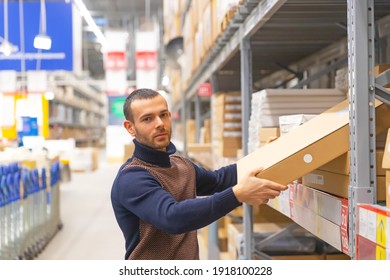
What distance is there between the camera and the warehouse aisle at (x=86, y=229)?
5.85 meters

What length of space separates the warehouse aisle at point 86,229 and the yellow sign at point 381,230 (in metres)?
2.46

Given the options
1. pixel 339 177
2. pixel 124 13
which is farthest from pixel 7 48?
pixel 124 13

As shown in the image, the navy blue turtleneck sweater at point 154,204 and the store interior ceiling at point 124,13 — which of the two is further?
the store interior ceiling at point 124,13

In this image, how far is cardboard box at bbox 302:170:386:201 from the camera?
1794 mm

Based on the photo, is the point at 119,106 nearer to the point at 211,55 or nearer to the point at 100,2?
the point at 100,2

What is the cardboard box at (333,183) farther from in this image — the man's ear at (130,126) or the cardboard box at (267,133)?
the man's ear at (130,126)

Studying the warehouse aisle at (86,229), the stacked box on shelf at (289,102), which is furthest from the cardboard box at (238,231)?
the stacked box on shelf at (289,102)

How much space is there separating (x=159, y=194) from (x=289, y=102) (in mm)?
1345

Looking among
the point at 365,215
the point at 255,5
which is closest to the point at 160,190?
the point at 365,215

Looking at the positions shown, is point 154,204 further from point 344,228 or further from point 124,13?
point 124,13

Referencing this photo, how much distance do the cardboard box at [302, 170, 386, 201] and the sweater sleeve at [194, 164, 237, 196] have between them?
0.31 m

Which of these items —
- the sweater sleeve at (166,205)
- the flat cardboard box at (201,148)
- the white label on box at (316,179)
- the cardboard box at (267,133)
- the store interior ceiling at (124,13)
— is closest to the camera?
the sweater sleeve at (166,205)

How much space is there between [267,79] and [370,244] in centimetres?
516

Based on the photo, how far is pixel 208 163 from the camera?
16.8 feet
